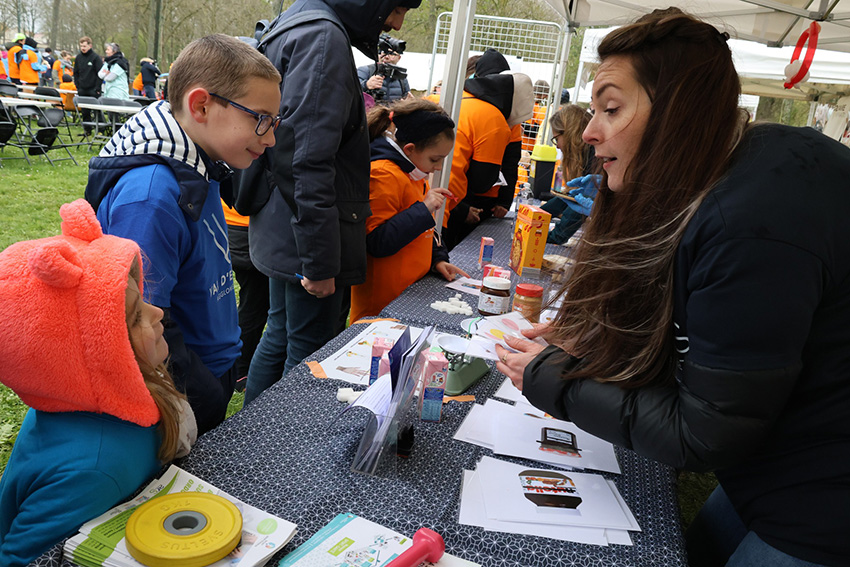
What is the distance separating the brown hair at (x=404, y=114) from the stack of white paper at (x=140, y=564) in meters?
1.90

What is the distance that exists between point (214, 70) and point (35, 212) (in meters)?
5.72

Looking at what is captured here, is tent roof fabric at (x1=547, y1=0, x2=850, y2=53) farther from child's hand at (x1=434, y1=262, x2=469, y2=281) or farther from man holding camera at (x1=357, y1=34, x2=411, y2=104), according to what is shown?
child's hand at (x1=434, y1=262, x2=469, y2=281)

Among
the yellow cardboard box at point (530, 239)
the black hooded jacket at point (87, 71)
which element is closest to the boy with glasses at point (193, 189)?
the yellow cardboard box at point (530, 239)

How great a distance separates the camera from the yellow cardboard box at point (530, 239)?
284 cm

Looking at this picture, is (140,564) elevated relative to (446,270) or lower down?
elevated

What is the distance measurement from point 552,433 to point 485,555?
48 centimetres

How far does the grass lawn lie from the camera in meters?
2.81

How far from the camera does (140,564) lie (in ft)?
2.77

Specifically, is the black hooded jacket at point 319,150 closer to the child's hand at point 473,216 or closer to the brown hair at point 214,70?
the brown hair at point 214,70

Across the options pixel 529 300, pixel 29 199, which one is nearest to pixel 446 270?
pixel 529 300

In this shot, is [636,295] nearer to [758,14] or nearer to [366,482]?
[366,482]

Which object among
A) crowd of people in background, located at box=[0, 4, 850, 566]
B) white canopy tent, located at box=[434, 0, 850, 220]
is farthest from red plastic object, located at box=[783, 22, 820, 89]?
crowd of people in background, located at box=[0, 4, 850, 566]

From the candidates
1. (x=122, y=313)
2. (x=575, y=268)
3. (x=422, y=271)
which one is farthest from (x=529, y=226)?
(x=122, y=313)

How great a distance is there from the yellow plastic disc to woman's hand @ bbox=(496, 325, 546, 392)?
683 millimetres
